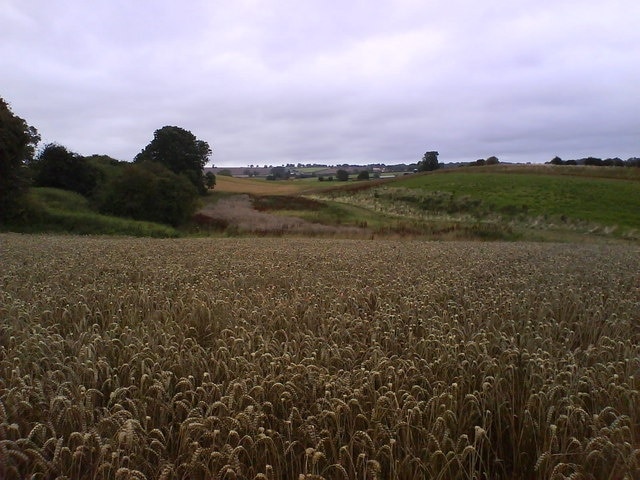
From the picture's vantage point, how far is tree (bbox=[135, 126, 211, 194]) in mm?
61781

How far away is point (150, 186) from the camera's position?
44.5 meters

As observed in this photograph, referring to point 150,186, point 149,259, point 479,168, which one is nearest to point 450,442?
point 149,259

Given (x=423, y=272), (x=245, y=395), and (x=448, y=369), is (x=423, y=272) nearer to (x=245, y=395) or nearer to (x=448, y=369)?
(x=448, y=369)

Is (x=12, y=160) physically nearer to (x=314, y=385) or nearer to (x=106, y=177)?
(x=106, y=177)

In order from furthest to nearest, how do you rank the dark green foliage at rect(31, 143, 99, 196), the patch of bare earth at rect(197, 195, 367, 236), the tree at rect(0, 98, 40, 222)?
the dark green foliage at rect(31, 143, 99, 196) < the patch of bare earth at rect(197, 195, 367, 236) < the tree at rect(0, 98, 40, 222)

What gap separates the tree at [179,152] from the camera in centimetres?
6178

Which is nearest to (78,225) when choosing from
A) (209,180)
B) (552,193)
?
(209,180)

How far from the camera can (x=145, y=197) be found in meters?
44.6

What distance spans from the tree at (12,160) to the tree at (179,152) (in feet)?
86.6

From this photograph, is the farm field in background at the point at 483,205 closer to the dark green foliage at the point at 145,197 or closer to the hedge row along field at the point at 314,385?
the dark green foliage at the point at 145,197

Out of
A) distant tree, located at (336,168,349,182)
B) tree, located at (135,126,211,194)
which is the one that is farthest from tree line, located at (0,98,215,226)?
distant tree, located at (336,168,349,182)

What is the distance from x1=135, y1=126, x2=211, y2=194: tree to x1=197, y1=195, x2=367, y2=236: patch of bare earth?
9901 mm

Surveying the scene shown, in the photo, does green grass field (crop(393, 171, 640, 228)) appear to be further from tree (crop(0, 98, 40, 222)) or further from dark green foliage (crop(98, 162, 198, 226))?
tree (crop(0, 98, 40, 222))

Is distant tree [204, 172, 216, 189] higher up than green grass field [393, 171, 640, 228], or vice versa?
distant tree [204, 172, 216, 189]
